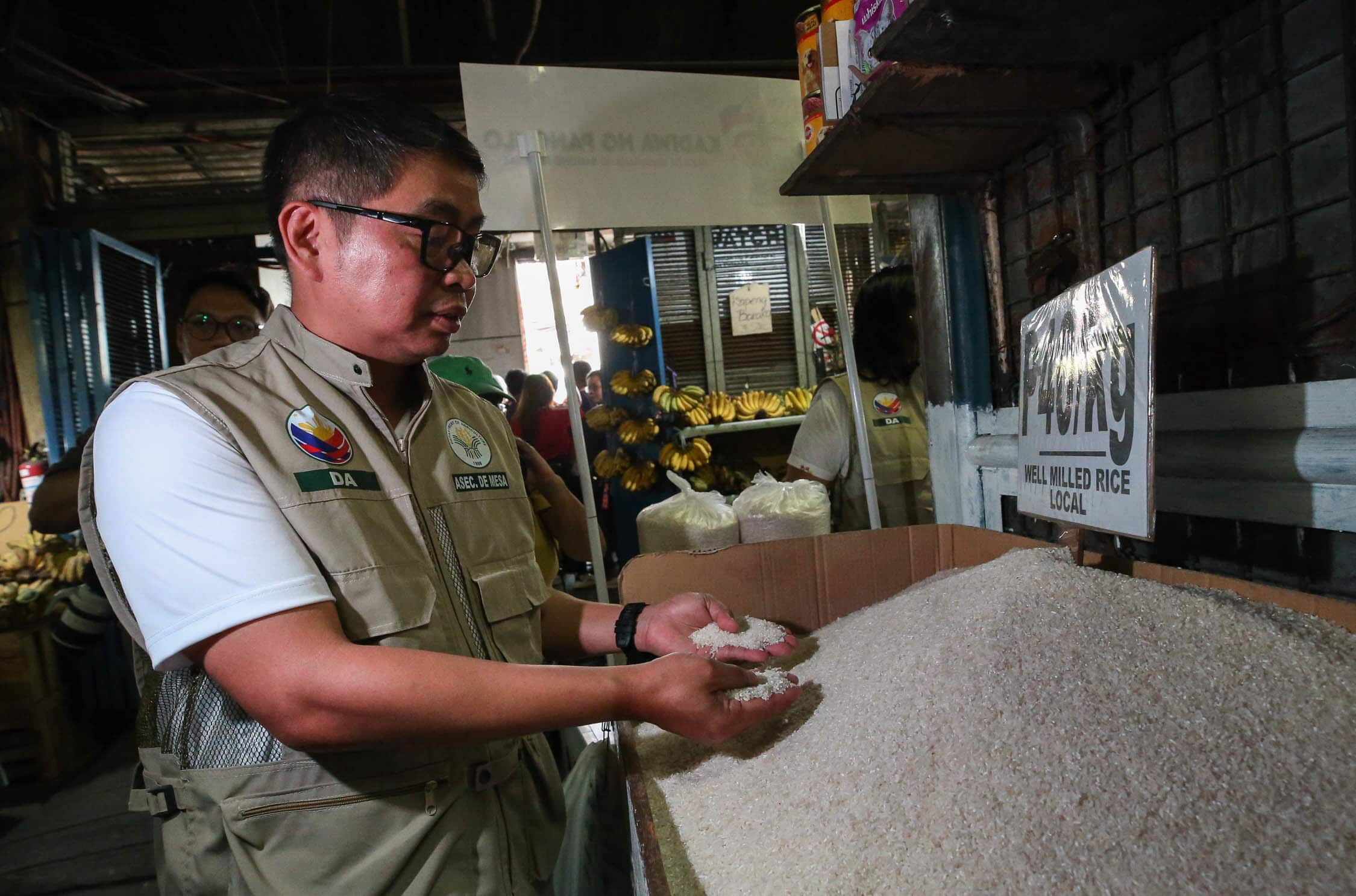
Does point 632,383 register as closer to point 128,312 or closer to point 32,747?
point 32,747

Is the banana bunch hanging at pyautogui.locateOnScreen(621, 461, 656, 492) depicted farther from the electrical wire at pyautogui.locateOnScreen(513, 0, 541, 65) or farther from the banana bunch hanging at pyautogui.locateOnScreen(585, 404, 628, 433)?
the electrical wire at pyautogui.locateOnScreen(513, 0, 541, 65)

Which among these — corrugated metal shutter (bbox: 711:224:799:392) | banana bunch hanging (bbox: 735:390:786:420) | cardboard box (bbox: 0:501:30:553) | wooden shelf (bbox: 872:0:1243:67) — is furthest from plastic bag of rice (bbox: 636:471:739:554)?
cardboard box (bbox: 0:501:30:553)

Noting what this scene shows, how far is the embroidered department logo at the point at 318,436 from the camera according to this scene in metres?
0.83

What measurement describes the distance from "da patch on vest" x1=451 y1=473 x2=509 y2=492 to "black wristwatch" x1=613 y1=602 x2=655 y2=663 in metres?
0.28

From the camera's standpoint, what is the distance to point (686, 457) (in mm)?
3787

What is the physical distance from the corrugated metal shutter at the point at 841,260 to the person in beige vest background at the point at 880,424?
91.7 inches

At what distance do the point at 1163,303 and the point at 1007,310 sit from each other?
1.46 feet

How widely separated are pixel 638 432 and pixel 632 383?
355mm

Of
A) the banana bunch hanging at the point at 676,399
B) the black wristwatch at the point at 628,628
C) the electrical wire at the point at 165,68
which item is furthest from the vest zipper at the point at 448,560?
the electrical wire at the point at 165,68

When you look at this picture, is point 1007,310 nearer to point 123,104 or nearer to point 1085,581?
point 1085,581

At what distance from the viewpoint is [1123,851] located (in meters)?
0.56

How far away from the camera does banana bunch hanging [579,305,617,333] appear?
14.9ft

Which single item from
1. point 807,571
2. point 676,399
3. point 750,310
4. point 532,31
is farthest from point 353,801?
point 532,31

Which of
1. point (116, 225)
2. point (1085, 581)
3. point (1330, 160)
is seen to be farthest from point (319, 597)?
point (116, 225)
